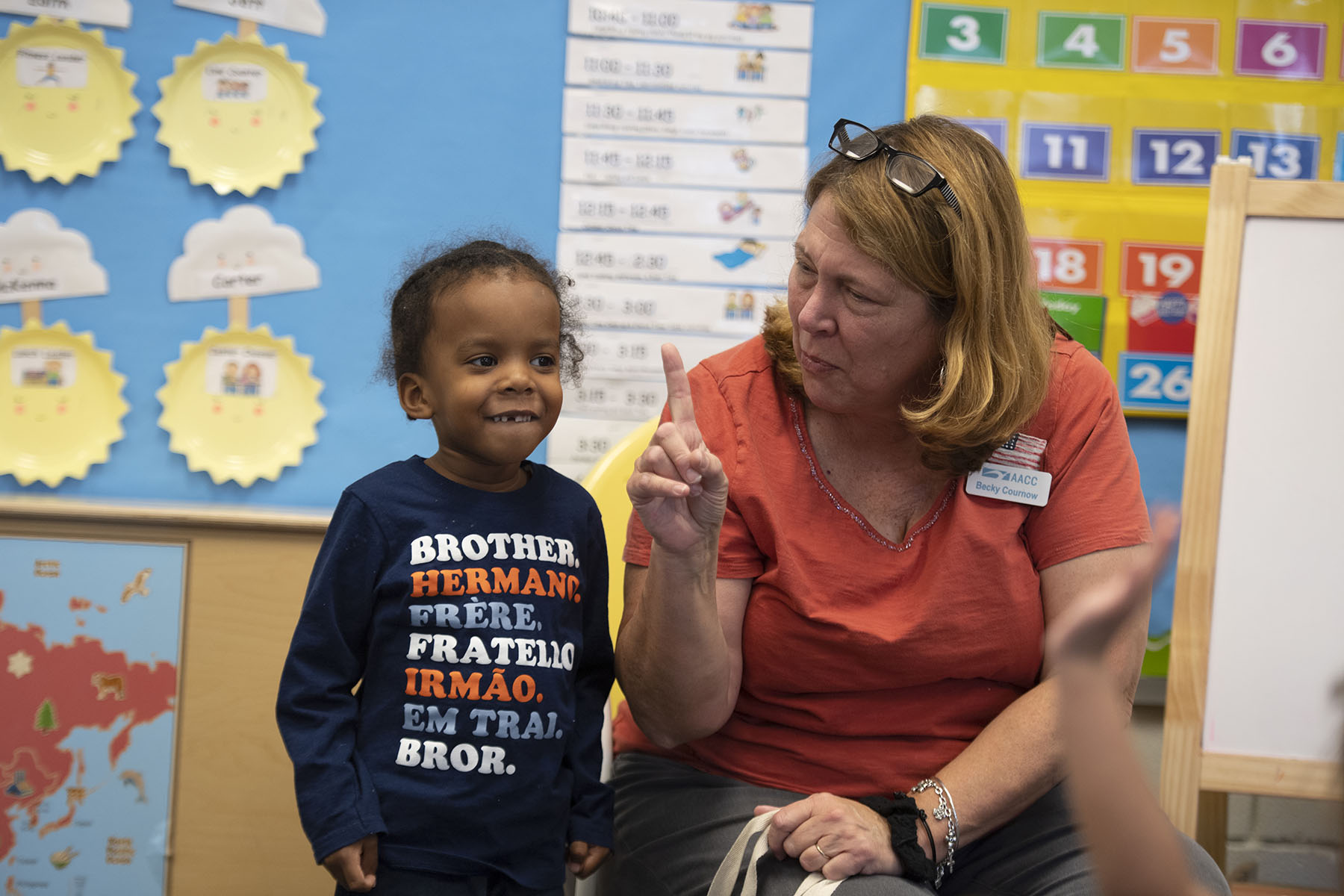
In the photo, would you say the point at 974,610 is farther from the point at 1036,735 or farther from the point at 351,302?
the point at 351,302

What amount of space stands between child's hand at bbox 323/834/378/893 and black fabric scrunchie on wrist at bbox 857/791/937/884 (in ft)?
1.86

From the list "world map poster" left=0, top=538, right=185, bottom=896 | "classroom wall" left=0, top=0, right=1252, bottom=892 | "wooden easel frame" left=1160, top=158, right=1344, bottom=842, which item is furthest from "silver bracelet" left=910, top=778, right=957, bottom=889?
"world map poster" left=0, top=538, right=185, bottom=896

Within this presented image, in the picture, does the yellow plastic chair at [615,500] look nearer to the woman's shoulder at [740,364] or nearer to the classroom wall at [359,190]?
the woman's shoulder at [740,364]

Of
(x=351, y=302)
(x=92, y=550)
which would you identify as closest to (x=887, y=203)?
(x=351, y=302)

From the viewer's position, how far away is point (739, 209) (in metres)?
2.26

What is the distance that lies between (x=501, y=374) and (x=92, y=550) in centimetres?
127

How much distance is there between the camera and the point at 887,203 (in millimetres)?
1253

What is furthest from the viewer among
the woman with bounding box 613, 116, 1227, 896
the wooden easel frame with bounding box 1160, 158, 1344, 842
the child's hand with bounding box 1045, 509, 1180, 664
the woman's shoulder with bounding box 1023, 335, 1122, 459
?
Result: the wooden easel frame with bounding box 1160, 158, 1344, 842

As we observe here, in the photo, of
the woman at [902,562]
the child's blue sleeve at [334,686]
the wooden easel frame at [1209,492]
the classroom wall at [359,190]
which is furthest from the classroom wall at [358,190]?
the child's blue sleeve at [334,686]

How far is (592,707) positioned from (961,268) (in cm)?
72

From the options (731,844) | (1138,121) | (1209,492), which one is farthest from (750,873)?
(1138,121)

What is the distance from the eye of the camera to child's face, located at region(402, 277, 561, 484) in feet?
3.88

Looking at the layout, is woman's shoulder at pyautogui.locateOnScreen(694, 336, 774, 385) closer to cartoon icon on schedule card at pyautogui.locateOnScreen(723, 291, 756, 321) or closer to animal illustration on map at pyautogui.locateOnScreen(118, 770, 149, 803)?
cartoon icon on schedule card at pyautogui.locateOnScreen(723, 291, 756, 321)

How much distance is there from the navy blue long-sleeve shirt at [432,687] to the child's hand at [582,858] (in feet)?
0.09
